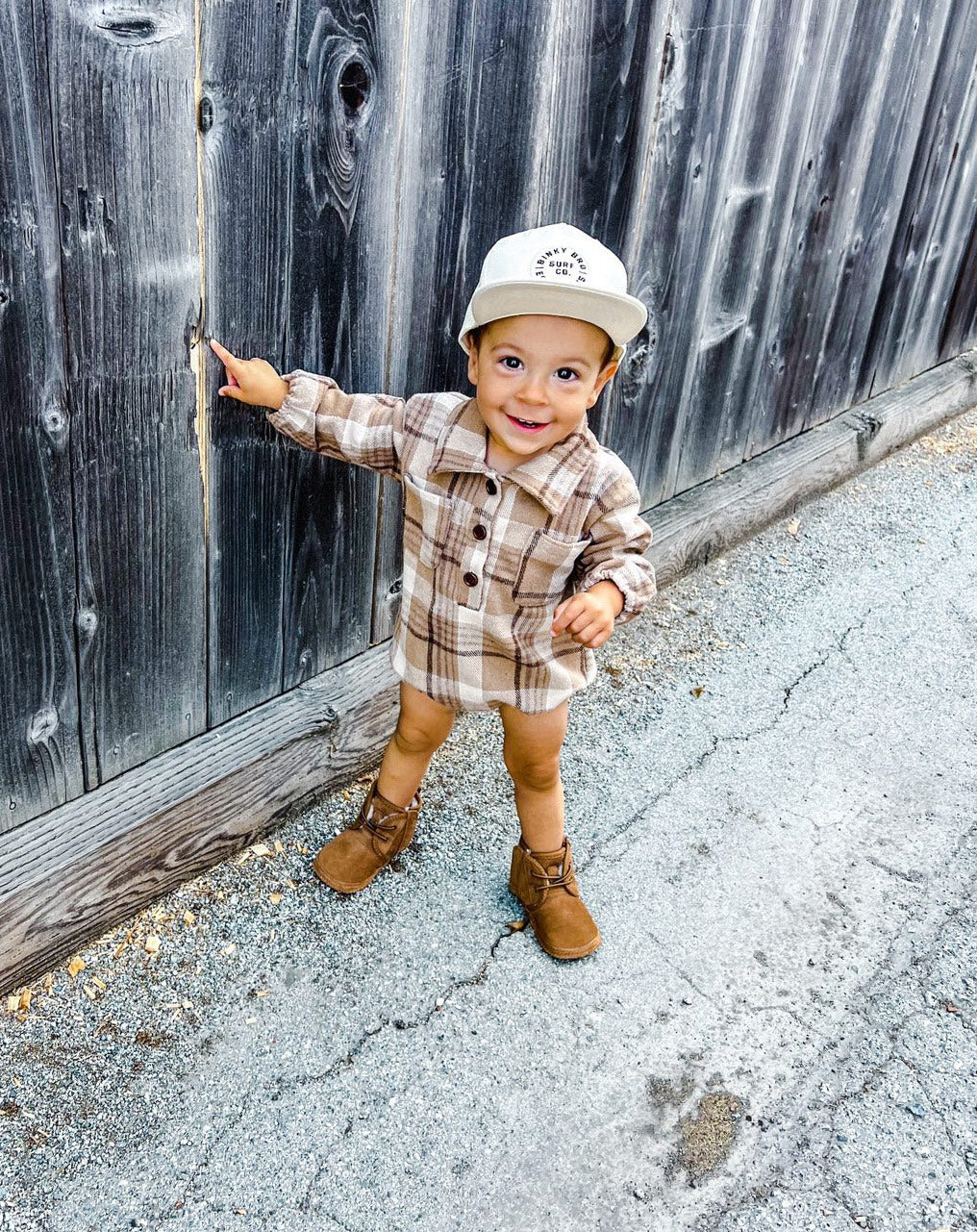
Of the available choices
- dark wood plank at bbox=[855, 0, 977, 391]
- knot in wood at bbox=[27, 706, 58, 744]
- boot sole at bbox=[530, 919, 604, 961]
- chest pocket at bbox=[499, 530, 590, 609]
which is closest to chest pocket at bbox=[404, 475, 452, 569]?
chest pocket at bbox=[499, 530, 590, 609]

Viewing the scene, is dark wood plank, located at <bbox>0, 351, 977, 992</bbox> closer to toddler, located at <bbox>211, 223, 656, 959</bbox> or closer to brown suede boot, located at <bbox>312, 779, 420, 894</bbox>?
brown suede boot, located at <bbox>312, 779, 420, 894</bbox>

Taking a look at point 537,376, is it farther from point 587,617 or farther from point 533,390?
point 587,617

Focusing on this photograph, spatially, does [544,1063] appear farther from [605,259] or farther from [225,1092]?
[605,259]

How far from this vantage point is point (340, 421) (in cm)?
182

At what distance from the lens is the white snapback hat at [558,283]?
1.59 metres

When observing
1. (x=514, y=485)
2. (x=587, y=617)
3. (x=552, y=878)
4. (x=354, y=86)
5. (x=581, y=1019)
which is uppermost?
(x=354, y=86)

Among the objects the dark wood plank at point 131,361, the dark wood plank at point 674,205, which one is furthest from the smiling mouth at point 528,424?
the dark wood plank at point 674,205

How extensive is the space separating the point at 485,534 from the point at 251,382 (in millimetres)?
430

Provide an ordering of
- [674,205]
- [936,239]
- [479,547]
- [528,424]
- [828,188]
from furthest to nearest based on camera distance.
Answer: [936,239] < [828,188] < [674,205] < [479,547] < [528,424]

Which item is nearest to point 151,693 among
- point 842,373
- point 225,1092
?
point 225,1092

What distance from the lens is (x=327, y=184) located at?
1.78m

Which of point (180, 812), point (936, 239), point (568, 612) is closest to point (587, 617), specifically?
point (568, 612)

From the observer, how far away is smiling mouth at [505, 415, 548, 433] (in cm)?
167

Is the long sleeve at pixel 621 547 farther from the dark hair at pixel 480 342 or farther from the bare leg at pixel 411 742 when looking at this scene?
the bare leg at pixel 411 742
